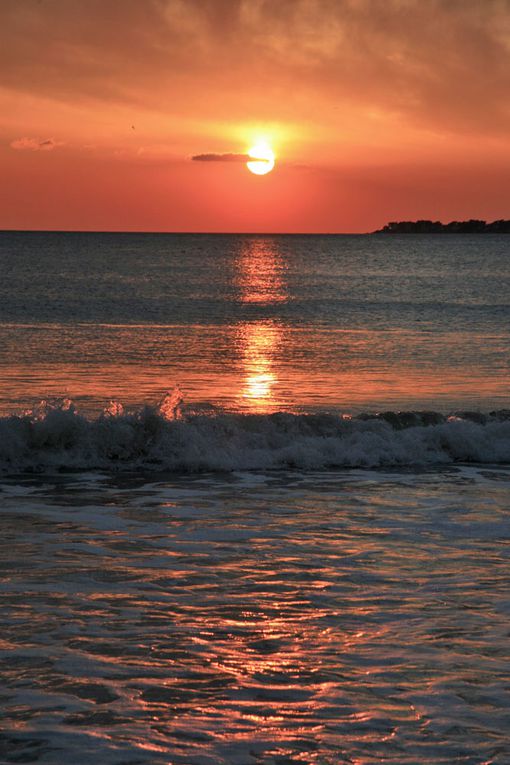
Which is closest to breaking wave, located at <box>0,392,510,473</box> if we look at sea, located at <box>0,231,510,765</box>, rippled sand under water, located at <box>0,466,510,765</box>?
sea, located at <box>0,231,510,765</box>

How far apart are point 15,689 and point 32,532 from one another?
15.8 ft

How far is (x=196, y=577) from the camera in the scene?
963cm

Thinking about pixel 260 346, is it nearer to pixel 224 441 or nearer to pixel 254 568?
pixel 224 441

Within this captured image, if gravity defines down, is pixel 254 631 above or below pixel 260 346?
below

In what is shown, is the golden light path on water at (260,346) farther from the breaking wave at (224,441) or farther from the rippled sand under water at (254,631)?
the rippled sand under water at (254,631)

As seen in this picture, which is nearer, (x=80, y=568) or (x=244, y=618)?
(x=244, y=618)

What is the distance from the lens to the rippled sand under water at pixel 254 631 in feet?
20.2

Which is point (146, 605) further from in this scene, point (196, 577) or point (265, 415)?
point (265, 415)

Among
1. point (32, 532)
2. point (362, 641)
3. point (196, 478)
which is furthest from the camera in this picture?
point (196, 478)

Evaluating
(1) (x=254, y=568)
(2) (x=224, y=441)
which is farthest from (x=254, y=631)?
(2) (x=224, y=441)

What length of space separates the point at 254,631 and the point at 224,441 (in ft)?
31.3

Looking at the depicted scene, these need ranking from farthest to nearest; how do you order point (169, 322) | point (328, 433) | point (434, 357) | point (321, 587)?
1. point (169, 322)
2. point (434, 357)
3. point (328, 433)
4. point (321, 587)

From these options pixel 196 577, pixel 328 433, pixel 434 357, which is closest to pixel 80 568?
pixel 196 577

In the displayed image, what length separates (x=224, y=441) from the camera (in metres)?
17.5
